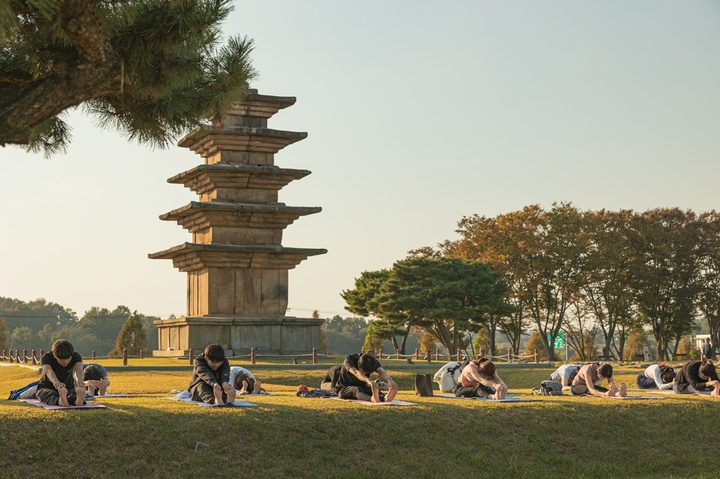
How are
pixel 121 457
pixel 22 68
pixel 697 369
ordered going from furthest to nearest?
pixel 697 369, pixel 22 68, pixel 121 457

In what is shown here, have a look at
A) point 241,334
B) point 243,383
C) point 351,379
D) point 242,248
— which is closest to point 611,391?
point 351,379

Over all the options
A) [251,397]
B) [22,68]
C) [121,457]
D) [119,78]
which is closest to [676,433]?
[251,397]

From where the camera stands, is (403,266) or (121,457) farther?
(403,266)

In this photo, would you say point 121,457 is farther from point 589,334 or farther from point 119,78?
point 589,334

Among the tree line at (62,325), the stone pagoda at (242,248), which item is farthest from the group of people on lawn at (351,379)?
the tree line at (62,325)

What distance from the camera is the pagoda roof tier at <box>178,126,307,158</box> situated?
39812 millimetres

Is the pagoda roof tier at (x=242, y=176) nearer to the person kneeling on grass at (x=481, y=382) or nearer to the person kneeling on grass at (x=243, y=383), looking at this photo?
the person kneeling on grass at (x=243, y=383)

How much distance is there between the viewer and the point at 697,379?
811 inches

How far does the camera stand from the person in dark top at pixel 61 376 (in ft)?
50.0

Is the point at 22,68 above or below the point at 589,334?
above

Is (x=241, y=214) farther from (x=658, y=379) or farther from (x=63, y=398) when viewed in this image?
(x=63, y=398)

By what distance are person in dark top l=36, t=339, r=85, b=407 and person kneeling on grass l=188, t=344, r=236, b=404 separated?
1982mm

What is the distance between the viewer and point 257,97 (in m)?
40.7

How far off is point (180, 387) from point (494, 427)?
34.0ft
